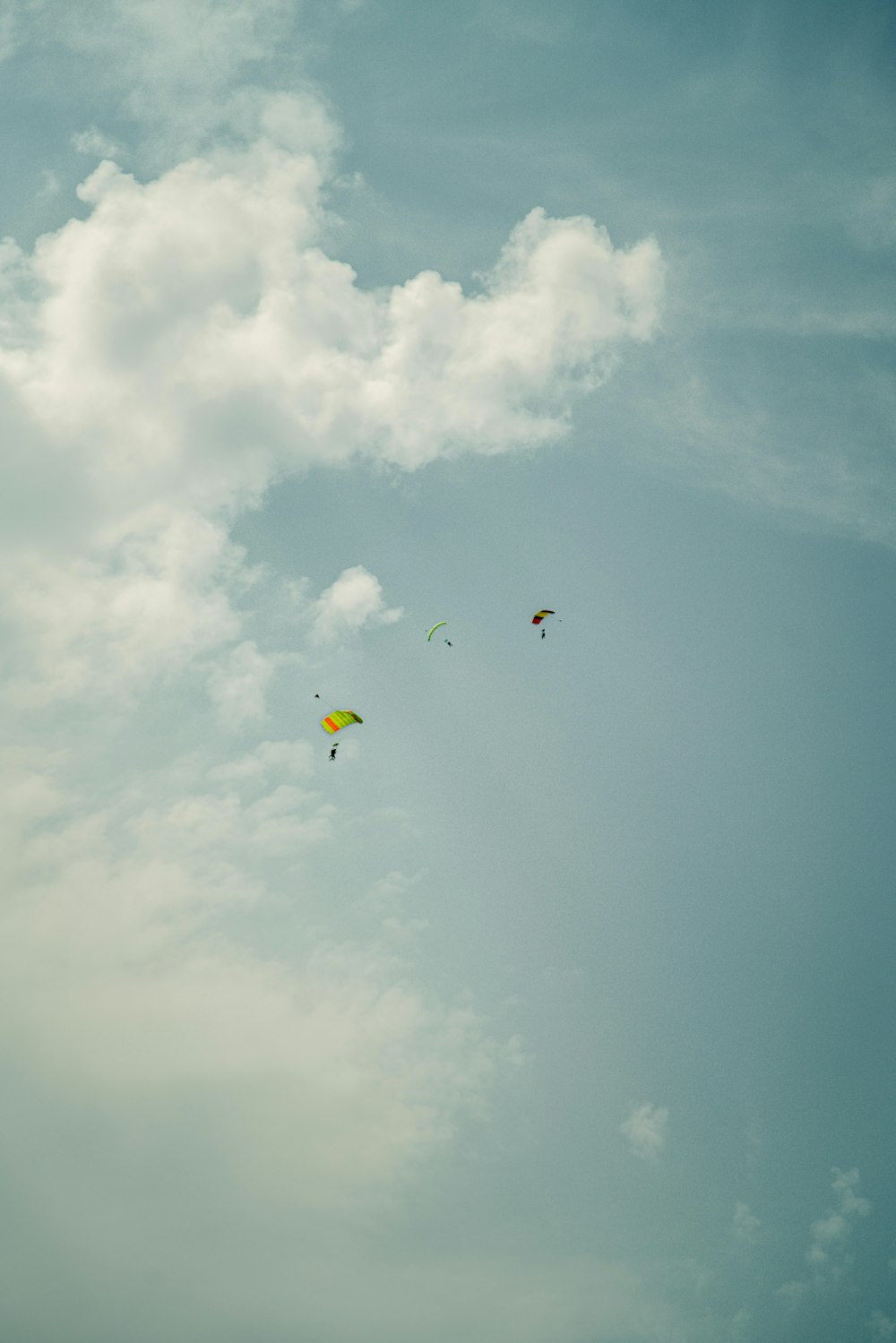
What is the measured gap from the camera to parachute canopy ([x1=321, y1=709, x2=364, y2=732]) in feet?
238

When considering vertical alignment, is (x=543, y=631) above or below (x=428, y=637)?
above

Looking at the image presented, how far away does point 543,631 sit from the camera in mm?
84312

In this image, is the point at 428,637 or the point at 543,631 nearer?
the point at 428,637

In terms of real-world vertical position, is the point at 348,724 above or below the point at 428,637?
below

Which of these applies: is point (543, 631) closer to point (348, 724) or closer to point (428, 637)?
point (428, 637)

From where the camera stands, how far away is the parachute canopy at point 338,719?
238 ft

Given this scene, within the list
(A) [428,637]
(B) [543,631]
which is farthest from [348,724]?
(B) [543,631]

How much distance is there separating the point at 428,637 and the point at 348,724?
11.2 meters

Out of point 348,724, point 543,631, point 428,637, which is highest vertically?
point 543,631

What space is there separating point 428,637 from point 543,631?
13598 mm

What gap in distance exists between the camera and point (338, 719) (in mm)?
73312

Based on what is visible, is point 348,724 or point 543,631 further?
point 543,631

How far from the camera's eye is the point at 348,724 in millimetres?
73562
